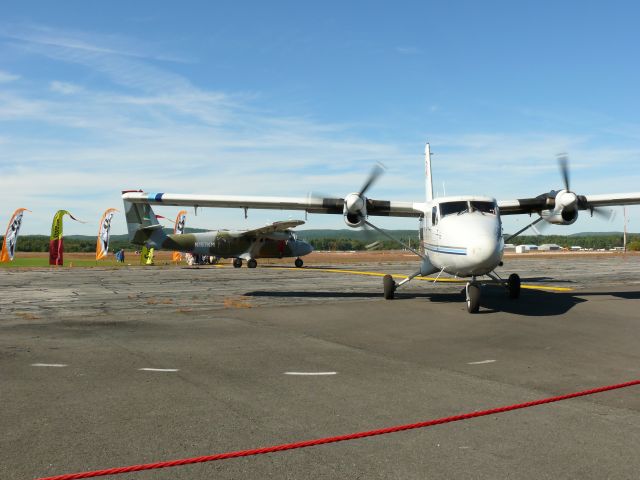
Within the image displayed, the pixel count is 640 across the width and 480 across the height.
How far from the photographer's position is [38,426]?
5355 millimetres

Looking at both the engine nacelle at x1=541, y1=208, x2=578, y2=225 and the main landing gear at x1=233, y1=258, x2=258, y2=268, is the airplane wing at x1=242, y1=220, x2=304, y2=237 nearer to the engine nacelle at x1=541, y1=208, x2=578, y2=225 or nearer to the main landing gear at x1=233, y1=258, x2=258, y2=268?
the main landing gear at x1=233, y1=258, x2=258, y2=268

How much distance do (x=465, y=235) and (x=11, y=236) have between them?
39431 mm

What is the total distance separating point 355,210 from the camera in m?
19.0

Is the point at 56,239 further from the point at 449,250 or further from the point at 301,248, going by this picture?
the point at 449,250

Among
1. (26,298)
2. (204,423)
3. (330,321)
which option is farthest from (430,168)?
(204,423)

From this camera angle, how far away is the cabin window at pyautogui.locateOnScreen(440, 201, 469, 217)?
1597cm

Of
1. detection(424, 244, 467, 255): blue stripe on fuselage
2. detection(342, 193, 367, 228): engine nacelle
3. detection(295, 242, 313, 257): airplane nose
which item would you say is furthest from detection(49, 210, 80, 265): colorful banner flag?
detection(424, 244, 467, 255): blue stripe on fuselage

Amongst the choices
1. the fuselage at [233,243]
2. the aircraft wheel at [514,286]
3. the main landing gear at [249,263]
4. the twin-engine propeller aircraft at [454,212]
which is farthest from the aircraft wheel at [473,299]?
the fuselage at [233,243]

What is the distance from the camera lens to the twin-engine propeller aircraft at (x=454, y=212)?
1447 cm

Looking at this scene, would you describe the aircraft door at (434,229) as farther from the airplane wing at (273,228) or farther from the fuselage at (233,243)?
the fuselage at (233,243)

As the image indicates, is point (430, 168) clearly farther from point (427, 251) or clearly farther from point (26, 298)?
point (26, 298)

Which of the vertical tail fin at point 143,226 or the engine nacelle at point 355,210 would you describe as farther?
the vertical tail fin at point 143,226

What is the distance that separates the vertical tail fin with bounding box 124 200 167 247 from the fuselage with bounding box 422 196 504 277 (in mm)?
18262

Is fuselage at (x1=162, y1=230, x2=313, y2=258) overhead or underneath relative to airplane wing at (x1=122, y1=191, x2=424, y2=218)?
underneath
